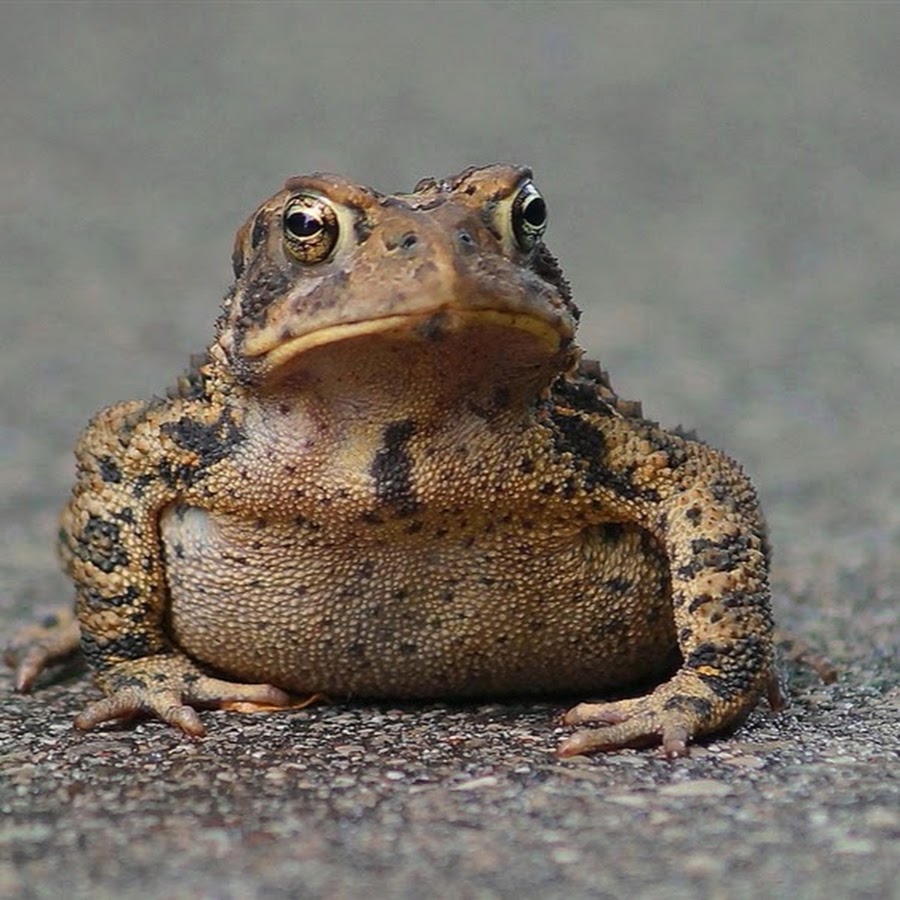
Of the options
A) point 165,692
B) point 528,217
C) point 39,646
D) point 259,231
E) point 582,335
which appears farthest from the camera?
point 582,335

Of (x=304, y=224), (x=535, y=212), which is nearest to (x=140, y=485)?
(x=304, y=224)

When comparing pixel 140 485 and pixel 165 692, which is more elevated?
pixel 140 485

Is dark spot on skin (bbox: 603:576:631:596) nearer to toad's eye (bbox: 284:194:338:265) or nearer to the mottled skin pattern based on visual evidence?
the mottled skin pattern

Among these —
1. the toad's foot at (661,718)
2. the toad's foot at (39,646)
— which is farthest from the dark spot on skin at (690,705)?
the toad's foot at (39,646)

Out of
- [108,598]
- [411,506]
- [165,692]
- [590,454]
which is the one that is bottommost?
[165,692]

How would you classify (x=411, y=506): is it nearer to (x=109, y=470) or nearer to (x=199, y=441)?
(x=199, y=441)

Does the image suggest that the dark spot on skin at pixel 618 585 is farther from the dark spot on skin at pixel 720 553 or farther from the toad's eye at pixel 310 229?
the toad's eye at pixel 310 229

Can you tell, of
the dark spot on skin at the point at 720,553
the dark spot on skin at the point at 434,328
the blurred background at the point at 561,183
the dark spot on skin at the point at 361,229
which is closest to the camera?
the dark spot on skin at the point at 434,328

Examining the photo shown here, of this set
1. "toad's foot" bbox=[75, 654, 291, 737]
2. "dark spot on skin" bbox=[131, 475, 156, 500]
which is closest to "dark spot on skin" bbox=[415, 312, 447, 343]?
"dark spot on skin" bbox=[131, 475, 156, 500]
